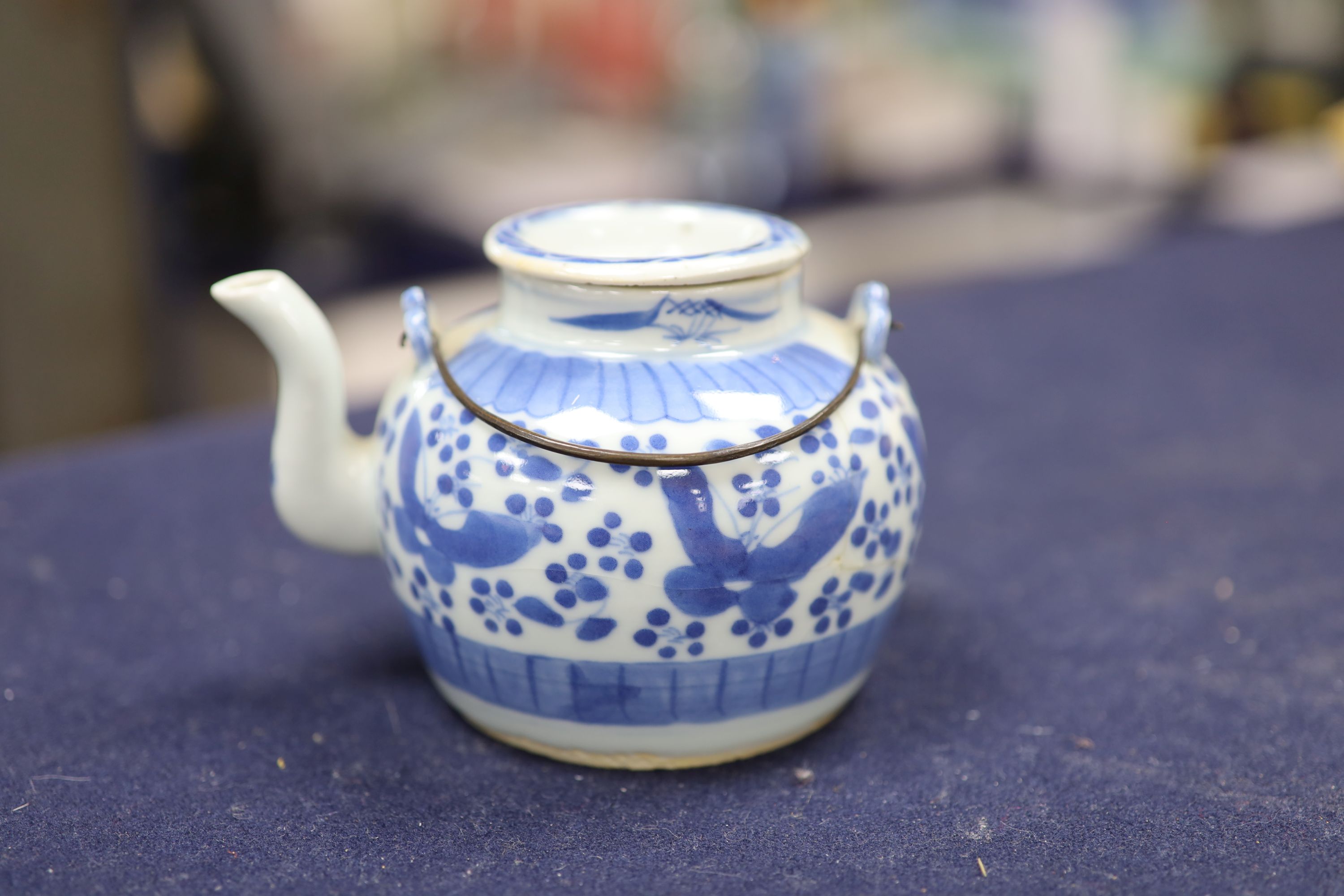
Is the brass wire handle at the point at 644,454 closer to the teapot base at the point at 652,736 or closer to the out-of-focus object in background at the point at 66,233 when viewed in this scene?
the teapot base at the point at 652,736

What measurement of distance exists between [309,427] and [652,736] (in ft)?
1.15

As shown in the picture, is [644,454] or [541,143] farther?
[541,143]

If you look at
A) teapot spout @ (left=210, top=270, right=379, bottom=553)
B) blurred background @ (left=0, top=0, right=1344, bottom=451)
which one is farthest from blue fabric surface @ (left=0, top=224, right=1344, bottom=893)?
blurred background @ (left=0, top=0, right=1344, bottom=451)

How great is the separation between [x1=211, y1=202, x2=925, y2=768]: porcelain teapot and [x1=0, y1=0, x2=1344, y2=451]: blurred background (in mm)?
933

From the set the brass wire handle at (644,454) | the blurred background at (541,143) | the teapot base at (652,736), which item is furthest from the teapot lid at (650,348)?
the blurred background at (541,143)

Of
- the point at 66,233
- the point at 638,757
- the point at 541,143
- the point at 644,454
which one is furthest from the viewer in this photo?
the point at 541,143

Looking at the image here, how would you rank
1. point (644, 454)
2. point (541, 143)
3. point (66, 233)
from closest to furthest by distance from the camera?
point (644, 454) → point (66, 233) → point (541, 143)

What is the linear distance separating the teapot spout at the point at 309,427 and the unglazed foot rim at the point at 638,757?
0.20 meters

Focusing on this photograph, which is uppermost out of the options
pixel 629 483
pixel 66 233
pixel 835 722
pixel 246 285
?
pixel 246 285

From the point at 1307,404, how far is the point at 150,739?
1429 millimetres

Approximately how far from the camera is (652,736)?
0.91 metres

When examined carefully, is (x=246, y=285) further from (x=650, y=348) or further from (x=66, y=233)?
(x=66, y=233)

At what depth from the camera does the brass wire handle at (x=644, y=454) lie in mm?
834

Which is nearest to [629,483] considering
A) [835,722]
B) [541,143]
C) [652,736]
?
[652,736]
